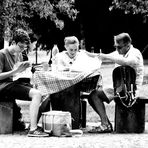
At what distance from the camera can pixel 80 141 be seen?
287 inches

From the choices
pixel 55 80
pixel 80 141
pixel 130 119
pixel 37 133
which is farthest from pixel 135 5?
pixel 80 141

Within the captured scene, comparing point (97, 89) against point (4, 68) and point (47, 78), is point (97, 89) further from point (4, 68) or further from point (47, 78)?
point (4, 68)

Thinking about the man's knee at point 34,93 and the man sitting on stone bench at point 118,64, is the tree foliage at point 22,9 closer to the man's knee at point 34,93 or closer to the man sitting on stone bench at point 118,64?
the man sitting on stone bench at point 118,64

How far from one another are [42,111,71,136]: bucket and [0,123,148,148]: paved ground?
0.20 metres

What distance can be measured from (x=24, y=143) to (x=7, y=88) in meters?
1.27

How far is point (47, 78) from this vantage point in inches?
319

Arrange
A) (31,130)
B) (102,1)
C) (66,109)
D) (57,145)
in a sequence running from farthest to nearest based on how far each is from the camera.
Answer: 1. (102,1)
2. (66,109)
3. (31,130)
4. (57,145)

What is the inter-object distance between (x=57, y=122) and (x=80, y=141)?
26.1 inches

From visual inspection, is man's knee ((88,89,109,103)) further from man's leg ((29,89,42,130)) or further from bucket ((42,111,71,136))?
man's leg ((29,89,42,130))

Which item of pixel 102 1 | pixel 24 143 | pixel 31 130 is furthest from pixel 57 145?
pixel 102 1

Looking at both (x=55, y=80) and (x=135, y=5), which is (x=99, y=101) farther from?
(x=135, y=5)

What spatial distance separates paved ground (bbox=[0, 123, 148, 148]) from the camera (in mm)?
6875

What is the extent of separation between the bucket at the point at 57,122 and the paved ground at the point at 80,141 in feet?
0.67

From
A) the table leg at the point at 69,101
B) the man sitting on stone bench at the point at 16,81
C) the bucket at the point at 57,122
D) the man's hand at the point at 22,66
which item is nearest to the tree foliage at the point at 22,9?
the man sitting on stone bench at the point at 16,81
